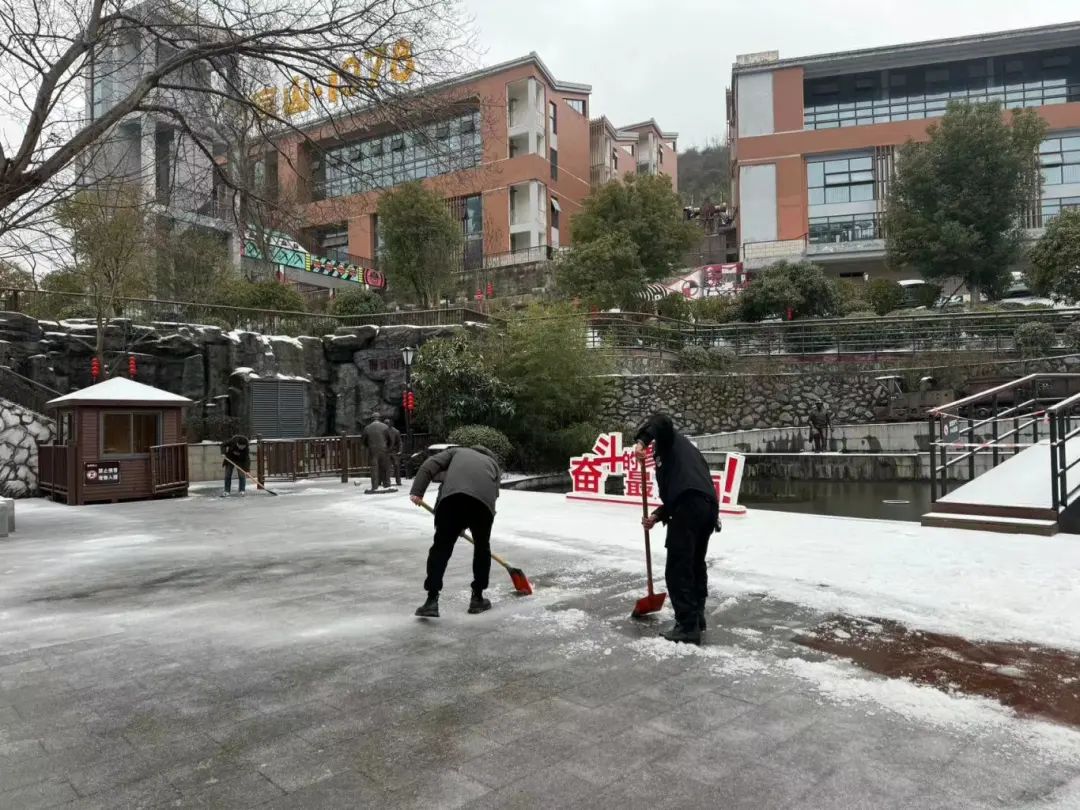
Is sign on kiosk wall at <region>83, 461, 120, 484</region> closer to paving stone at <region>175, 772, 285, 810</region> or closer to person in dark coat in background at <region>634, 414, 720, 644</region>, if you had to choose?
person in dark coat in background at <region>634, 414, 720, 644</region>

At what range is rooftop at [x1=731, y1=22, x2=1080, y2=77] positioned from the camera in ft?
129

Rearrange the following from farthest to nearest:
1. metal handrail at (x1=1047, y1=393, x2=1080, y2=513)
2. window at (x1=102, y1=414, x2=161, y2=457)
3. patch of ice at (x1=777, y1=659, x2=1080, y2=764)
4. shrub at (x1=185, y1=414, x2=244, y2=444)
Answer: shrub at (x1=185, y1=414, x2=244, y2=444) < window at (x1=102, y1=414, x2=161, y2=457) < metal handrail at (x1=1047, y1=393, x2=1080, y2=513) < patch of ice at (x1=777, y1=659, x2=1080, y2=764)

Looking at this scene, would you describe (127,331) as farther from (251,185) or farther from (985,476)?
(985,476)

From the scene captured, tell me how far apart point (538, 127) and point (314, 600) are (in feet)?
137

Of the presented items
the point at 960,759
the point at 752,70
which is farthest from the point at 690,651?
the point at 752,70

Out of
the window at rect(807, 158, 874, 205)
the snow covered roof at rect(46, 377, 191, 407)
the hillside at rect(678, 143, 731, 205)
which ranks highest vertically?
the hillside at rect(678, 143, 731, 205)

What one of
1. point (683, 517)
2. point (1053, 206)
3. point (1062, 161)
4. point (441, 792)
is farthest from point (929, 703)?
point (1062, 161)

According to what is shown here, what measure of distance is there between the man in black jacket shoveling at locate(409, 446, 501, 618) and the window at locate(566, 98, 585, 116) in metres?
47.3

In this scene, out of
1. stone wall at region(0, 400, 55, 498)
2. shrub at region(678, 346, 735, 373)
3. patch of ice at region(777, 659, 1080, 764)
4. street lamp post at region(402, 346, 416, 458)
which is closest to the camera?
patch of ice at region(777, 659, 1080, 764)

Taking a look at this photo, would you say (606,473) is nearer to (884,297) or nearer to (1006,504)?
(1006,504)

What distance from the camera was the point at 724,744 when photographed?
2926 mm

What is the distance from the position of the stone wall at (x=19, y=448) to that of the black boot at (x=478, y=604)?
12.7 metres

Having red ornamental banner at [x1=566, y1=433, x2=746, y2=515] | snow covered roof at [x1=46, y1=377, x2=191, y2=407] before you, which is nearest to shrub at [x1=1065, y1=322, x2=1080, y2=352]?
red ornamental banner at [x1=566, y1=433, x2=746, y2=515]

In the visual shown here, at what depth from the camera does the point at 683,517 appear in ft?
14.4
